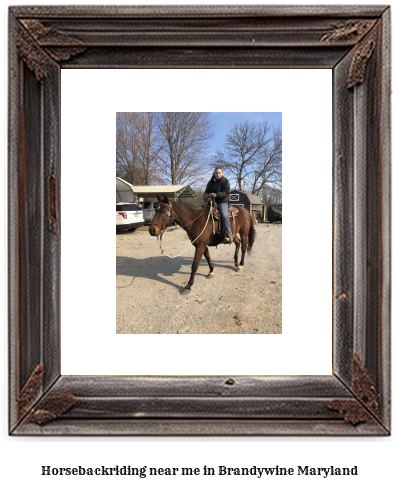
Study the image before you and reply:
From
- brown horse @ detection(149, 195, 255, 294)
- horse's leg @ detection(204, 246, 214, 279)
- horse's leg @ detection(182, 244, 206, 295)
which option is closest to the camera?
horse's leg @ detection(182, 244, 206, 295)

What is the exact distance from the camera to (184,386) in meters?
1.47

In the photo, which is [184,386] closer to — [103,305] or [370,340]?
[103,305]

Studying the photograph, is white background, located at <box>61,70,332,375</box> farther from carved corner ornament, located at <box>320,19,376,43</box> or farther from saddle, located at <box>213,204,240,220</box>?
saddle, located at <box>213,204,240,220</box>

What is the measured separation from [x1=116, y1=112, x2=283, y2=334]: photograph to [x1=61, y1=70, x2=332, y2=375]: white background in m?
0.11

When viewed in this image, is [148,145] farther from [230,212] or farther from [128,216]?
[230,212]

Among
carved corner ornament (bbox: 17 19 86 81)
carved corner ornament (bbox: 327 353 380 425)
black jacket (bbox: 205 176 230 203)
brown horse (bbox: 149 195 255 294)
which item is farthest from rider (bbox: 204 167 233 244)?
carved corner ornament (bbox: 327 353 380 425)

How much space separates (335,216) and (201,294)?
1.29 m

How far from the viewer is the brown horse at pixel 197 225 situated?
270 cm

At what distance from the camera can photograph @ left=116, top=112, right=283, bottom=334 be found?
5.78 ft

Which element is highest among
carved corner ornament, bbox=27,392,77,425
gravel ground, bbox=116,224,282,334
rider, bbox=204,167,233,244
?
rider, bbox=204,167,233,244

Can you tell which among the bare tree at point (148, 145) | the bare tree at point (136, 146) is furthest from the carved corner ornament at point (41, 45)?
the bare tree at point (148, 145)

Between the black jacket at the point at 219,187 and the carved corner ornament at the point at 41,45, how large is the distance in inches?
54.4

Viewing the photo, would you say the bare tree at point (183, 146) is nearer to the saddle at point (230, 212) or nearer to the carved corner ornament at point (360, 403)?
the saddle at point (230, 212)

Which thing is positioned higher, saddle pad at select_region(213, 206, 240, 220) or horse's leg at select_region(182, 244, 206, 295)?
saddle pad at select_region(213, 206, 240, 220)
